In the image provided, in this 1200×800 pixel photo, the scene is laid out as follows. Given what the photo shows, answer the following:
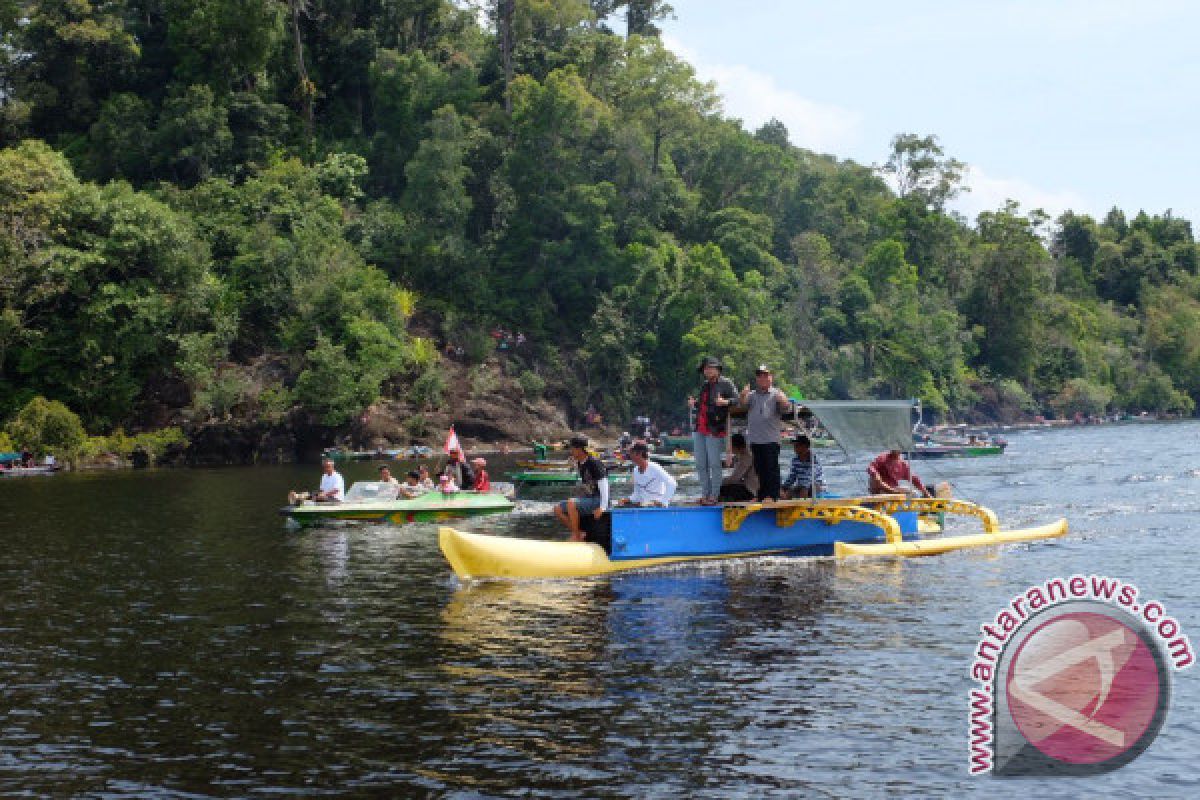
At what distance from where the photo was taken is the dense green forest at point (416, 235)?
57156mm

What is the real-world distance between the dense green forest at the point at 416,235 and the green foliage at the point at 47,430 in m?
3.37

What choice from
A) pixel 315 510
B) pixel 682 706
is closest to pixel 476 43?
pixel 315 510

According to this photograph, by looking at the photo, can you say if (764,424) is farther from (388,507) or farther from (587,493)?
(388,507)

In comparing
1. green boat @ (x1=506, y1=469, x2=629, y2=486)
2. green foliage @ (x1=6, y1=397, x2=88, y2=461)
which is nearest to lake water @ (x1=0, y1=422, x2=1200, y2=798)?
green boat @ (x1=506, y1=469, x2=629, y2=486)

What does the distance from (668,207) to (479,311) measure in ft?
58.9

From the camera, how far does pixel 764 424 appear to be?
20094mm

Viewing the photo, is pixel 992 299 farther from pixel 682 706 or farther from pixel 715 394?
pixel 682 706

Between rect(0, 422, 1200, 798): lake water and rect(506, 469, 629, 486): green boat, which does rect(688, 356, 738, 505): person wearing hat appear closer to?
rect(0, 422, 1200, 798): lake water

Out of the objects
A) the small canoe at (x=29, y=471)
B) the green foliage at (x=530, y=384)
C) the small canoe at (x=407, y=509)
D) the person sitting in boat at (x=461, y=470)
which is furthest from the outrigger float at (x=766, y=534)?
the green foliage at (x=530, y=384)

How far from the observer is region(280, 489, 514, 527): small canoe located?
91.1ft

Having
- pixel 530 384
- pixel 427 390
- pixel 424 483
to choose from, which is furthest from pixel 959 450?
pixel 424 483

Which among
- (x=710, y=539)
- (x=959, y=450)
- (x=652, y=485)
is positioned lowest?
(x=710, y=539)

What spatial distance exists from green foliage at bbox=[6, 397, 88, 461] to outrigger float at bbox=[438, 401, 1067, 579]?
124ft

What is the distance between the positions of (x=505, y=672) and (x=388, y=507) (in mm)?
15431
